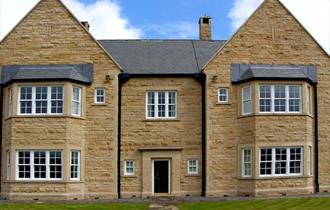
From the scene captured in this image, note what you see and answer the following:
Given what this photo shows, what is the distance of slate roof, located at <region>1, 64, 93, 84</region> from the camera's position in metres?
34.7

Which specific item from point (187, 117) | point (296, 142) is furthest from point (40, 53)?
point (296, 142)

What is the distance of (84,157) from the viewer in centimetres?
3559

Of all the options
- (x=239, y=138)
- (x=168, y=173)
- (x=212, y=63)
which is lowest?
(x=168, y=173)

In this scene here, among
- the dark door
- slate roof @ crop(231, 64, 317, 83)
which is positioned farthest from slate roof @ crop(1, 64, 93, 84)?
slate roof @ crop(231, 64, 317, 83)

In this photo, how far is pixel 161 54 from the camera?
3931 centimetres

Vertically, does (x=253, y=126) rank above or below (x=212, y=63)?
below

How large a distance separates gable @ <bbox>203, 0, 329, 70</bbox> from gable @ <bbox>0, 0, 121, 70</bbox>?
780 cm

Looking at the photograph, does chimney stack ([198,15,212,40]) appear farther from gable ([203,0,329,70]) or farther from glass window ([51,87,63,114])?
glass window ([51,87,63,114])

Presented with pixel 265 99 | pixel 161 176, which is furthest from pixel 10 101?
pixel 265 99

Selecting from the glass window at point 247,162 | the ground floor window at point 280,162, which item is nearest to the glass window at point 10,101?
the glass window at point 247,162

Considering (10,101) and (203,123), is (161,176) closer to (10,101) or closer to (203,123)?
(203,123)

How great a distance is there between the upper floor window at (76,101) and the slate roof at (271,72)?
9.68 m

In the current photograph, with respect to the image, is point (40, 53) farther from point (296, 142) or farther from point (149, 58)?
point (296, 142)

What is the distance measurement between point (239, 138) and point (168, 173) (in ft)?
16.3
